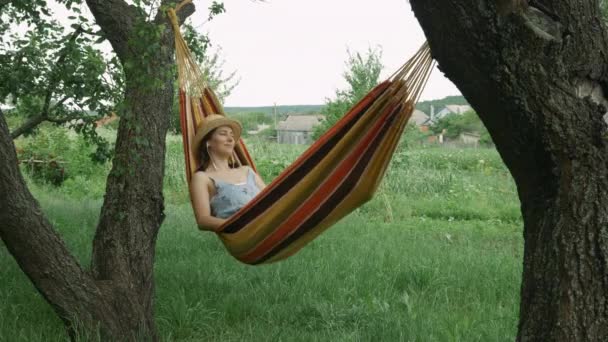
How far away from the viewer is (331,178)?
2.39m

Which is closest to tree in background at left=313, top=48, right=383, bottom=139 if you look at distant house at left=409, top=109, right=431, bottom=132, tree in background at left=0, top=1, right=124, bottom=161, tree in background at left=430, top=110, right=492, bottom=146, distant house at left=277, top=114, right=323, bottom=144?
distant house at left=409, top=109, right=431, bottom=132

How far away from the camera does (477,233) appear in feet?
18.6

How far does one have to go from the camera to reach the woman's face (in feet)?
10.1

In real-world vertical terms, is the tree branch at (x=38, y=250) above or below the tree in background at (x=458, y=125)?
below

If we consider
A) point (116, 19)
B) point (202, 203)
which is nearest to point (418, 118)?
point (116, 19)

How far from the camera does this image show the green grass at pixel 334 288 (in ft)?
9.37

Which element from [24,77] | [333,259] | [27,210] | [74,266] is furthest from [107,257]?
[333,259]

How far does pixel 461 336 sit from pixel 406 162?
6.65 m

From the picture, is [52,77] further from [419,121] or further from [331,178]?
[419,121]

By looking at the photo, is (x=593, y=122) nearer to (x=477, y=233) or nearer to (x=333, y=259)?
(x=333, y=259)

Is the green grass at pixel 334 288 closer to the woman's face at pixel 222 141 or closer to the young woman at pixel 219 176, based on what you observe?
the young woman at pixel 219 176

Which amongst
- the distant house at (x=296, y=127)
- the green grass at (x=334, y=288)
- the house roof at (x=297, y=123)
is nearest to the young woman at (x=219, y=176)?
the green grass at (x=334, y=288)

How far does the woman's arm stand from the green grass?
0.47 metres

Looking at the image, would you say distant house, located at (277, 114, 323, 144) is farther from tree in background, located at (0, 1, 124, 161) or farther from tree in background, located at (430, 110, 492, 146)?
tree in background, located at (0, 1, 124, 161)
